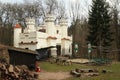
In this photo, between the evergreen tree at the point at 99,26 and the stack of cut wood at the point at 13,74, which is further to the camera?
the evergreen tree at the point at 99,26

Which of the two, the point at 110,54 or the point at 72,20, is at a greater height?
the point at 72,20

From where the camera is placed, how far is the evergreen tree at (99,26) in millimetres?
44562

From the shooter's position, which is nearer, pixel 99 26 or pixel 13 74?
pixel 13 74

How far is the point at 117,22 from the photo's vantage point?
5103 centimetres

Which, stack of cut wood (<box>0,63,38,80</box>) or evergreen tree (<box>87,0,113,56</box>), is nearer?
stack of cut wood (<box>0,63,38,80</box>)

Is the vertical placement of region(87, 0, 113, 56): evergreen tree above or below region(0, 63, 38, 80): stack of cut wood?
above

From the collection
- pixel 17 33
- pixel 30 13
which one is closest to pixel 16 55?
pixel 17 33

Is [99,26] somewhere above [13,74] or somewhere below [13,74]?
above

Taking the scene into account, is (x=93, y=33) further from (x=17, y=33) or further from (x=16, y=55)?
(x=16, y=55)

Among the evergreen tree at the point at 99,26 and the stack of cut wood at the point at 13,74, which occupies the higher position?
the evergreen tree at the point at 99,26

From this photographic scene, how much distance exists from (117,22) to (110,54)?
7.32 meters

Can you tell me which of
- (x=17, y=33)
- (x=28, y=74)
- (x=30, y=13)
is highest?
(x=30, y=13)

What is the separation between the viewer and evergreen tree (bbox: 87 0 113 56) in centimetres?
4456

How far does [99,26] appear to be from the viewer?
44.9 m
